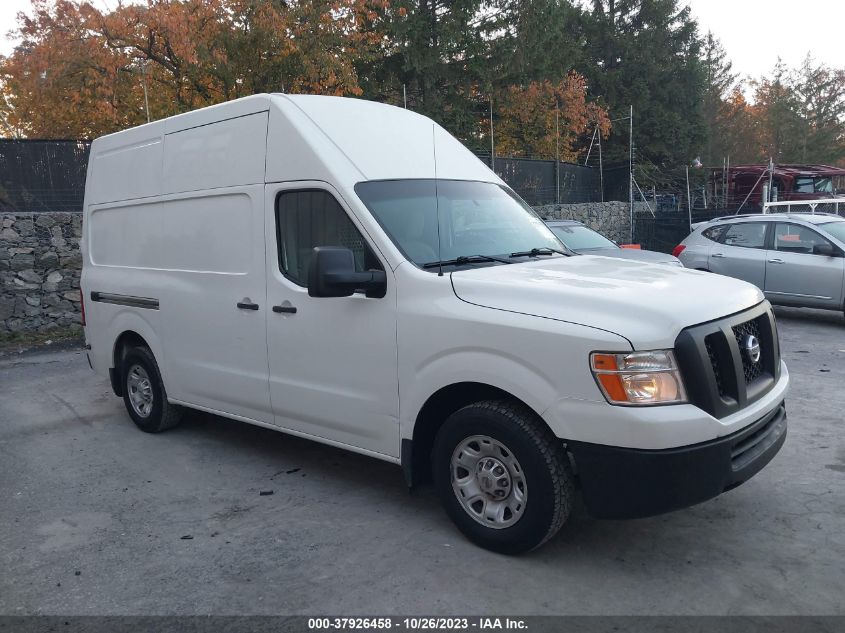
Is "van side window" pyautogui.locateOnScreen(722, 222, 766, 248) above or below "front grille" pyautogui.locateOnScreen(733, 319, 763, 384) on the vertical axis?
above

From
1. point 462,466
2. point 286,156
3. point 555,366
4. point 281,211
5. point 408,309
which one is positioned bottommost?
point 462,466

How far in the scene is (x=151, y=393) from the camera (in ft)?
20.8

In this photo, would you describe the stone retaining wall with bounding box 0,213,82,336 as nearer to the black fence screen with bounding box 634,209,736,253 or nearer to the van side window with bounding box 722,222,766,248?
the van side window with bounding box 722,222,766,248

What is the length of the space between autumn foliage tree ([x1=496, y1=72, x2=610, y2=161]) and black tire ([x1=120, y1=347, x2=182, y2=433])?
2268 centimetres

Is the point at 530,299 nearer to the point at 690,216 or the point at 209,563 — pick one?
the point at 209,563

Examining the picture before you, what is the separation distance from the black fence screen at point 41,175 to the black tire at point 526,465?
1057 centimetres

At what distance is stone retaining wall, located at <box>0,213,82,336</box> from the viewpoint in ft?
37.4

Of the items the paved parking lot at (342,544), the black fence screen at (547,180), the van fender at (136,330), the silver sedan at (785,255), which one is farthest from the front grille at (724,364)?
the black fence screen at (547,180)

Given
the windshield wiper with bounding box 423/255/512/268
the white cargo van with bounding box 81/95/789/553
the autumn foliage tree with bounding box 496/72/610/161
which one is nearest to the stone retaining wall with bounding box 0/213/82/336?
the white cargo van with bounding box 81/95/789/553

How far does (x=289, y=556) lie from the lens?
157 inches

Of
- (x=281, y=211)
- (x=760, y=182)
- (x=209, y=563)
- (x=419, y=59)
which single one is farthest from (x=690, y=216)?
(x=209, y=563)

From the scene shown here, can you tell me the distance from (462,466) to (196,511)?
1.88m

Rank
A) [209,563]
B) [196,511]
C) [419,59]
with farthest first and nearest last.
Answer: [419,59]
[196,511]
[209,563]

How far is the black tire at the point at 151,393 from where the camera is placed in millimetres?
6234
